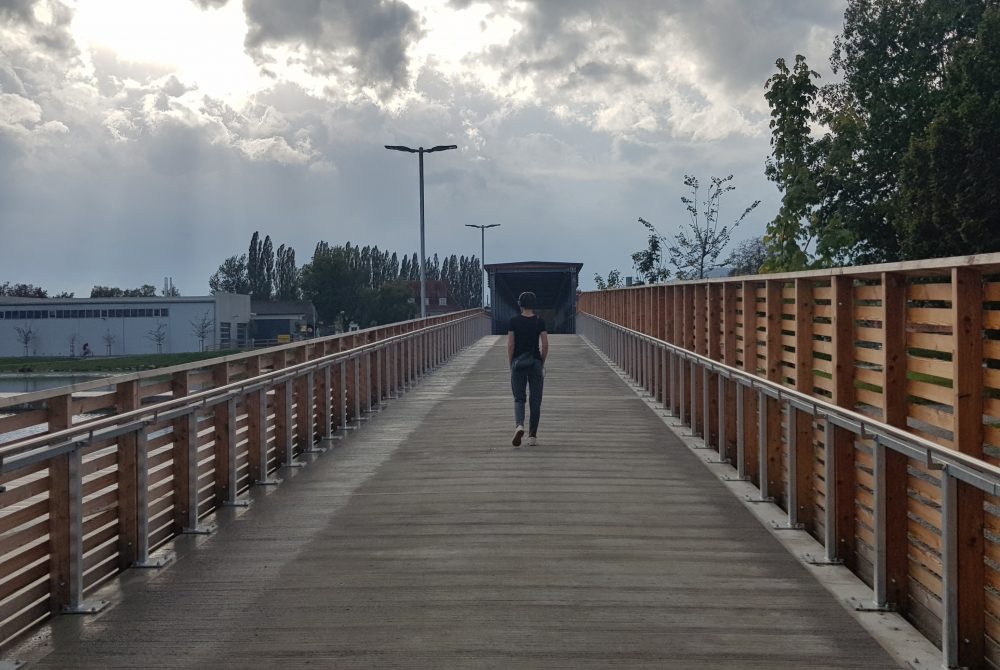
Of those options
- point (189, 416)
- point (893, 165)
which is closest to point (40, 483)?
point (189, 416)

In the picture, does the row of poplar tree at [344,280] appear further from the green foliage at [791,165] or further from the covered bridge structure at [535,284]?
the green foliage at [791,165]

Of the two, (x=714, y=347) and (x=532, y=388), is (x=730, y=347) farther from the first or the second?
(x=532, y=388)

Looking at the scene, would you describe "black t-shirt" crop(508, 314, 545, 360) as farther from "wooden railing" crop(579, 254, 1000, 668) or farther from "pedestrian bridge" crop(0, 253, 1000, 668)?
"wooden railing" crop(579, 254, 1000, 668)

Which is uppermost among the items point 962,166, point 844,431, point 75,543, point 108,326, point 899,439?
point 962,166

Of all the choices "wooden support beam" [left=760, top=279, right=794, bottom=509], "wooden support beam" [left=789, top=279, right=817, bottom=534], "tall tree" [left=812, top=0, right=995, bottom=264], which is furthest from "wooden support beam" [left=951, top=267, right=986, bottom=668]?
"tall tree" [left=812, top=0, right=995, bottom=264]

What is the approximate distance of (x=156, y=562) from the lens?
602 centimetres

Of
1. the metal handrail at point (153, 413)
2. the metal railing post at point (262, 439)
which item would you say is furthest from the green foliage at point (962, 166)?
the metal railing post at point (262, 439)

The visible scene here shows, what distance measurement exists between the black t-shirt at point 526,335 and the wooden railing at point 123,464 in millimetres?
1854

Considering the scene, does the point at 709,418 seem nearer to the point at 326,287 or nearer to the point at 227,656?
the point at 227,656

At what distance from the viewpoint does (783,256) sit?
61.1 ft

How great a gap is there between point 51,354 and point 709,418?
308ft

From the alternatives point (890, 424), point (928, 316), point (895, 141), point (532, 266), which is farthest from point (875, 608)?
point (532, 266)

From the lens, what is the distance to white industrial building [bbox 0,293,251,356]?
96062 millimetres

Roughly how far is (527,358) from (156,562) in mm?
5211
